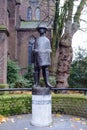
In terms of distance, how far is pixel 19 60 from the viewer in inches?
1245

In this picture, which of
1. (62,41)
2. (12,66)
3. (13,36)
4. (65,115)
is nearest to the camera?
(65,115)

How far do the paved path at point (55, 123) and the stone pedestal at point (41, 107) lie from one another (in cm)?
23

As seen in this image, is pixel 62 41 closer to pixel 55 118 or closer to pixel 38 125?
pixel 55 118

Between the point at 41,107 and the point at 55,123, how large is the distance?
74 centimetres

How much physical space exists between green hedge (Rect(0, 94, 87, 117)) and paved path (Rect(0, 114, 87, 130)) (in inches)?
15.5

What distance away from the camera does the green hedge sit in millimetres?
10492

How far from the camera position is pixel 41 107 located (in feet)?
29.0

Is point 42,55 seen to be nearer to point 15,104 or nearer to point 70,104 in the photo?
point 15,104

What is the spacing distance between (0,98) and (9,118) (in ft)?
2.77

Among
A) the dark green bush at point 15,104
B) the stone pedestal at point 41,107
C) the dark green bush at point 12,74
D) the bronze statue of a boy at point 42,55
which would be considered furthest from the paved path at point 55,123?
the dark green bush at point 12,74

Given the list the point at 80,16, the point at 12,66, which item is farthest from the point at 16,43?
the point at 80,16

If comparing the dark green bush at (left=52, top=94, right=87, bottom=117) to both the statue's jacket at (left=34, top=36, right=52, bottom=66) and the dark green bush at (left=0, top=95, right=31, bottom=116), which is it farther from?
the statue's jacket at (left=34, top=36, right=52, bottom=66)

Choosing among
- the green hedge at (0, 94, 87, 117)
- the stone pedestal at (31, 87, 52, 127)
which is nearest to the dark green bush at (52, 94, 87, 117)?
the green hedge at (0, 94, 87, 117)

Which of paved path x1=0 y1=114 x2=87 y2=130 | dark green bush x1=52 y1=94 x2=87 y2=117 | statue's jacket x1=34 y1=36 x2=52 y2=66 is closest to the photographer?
paved path x1=0 y1=114 x2=87 y2=130
